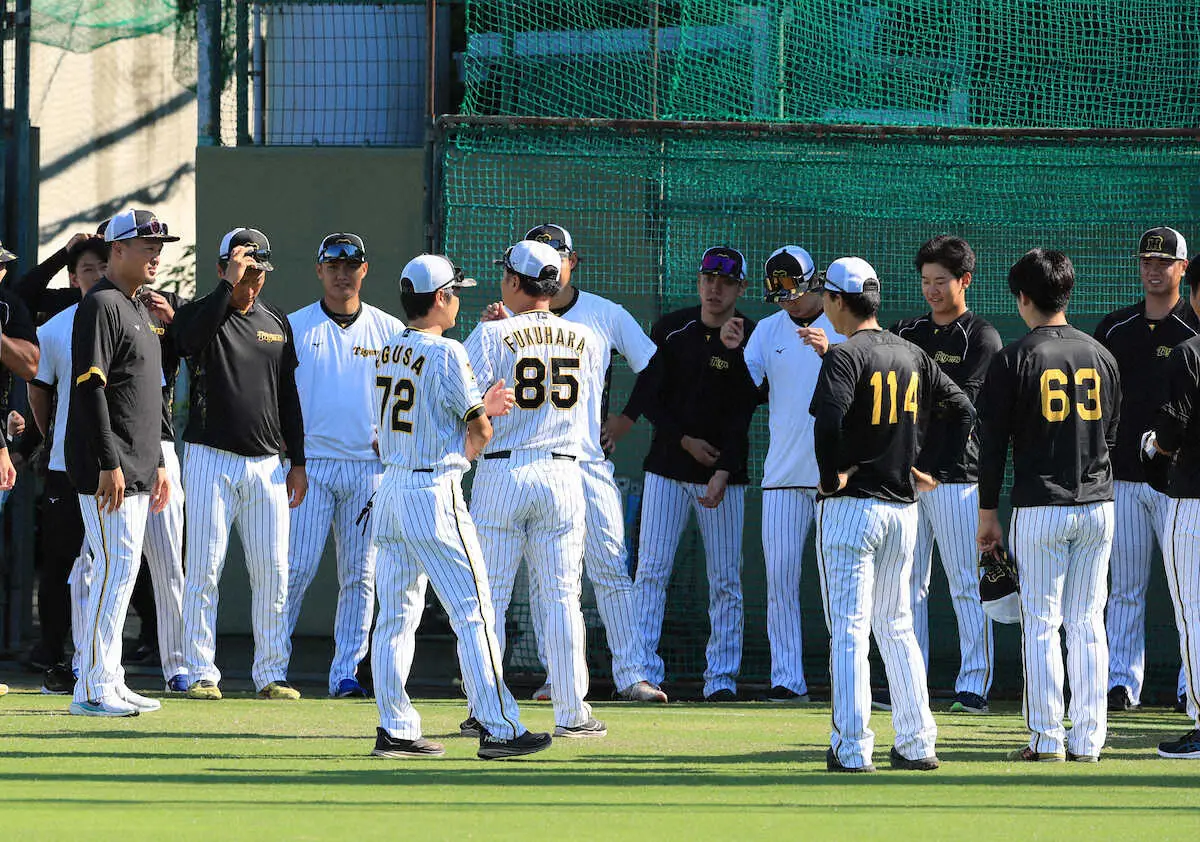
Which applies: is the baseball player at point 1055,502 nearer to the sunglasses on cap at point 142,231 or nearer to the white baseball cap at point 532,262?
the white baseball cap at point 532,262

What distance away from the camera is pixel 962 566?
919 cm

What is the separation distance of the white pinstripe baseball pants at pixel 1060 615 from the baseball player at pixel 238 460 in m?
3.94

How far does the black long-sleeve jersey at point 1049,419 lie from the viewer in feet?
23.3

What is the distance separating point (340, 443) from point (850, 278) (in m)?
3.67

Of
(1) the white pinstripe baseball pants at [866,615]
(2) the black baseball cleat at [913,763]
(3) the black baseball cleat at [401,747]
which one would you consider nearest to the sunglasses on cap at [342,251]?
(3) the black baseball cleat at [401,747]

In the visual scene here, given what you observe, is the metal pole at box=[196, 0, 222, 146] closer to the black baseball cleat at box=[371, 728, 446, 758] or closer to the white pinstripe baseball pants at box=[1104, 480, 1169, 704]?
the black baseball cleat at box=[371, 728, 446, 758]

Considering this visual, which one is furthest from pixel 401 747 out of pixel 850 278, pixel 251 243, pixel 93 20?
pixel 93 20

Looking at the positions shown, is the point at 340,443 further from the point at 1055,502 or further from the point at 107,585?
the point at 1055,502

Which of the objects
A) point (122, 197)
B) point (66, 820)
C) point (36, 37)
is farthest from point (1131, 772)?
point (122, 197)

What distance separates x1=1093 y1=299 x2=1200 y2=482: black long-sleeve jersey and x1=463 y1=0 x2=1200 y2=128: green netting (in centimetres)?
221

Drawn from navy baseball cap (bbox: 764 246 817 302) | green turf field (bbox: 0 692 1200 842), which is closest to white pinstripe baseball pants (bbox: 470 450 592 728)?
green turf field (bbox: 0 692 1200 842)

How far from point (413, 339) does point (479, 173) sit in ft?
11.7

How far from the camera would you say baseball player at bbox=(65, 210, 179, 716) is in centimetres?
803

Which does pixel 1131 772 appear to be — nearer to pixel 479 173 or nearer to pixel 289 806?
pixel 289 806
